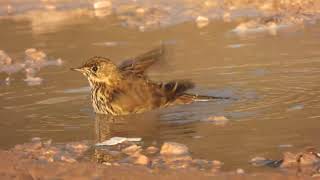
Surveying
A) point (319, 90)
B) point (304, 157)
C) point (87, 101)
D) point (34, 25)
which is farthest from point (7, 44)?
point (304, 157)

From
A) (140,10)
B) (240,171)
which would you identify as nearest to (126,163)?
(240,171)

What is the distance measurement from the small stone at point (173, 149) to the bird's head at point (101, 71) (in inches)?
89.4

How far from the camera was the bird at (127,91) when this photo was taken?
9.06 metres

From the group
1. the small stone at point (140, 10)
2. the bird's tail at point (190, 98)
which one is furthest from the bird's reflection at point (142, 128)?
the small stone at point (140, 10)

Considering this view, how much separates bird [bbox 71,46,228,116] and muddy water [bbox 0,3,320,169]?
0.13 metres

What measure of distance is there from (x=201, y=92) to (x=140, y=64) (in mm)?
647

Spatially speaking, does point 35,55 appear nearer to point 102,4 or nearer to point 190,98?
point 190,98

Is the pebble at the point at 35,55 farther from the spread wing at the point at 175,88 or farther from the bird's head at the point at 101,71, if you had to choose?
the spread wing at the point at 175,88

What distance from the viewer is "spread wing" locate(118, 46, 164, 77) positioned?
31.0ft

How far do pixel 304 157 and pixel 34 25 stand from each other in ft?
35.3

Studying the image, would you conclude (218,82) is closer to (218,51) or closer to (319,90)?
(319,90)

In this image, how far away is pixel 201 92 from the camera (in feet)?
31.7

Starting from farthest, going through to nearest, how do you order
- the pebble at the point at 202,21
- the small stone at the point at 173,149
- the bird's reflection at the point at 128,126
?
the pebble at the point at 202,21 < the bird's reflection at the point at 128,126 < the small stone at the point at 173,149

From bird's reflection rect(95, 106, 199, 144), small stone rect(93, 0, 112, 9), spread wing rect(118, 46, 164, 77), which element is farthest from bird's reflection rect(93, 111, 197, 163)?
small stone rect(93, 0, 112, 9)
